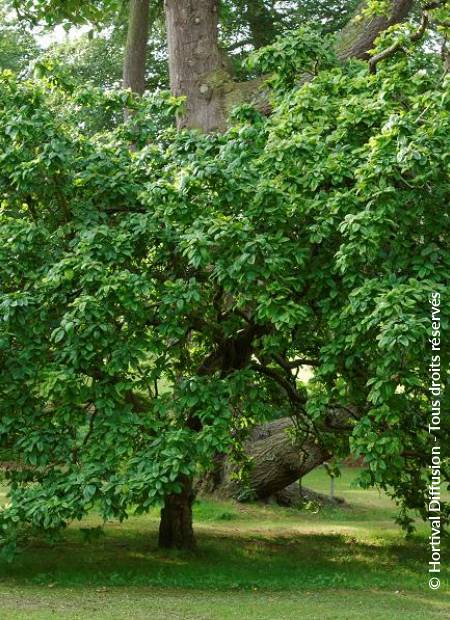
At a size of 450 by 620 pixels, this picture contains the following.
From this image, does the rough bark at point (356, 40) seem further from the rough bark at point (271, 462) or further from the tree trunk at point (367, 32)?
the rough bark at point (271, 462)

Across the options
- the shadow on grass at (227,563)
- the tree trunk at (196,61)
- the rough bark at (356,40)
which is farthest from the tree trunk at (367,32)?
the shadow on grass at (227,563)

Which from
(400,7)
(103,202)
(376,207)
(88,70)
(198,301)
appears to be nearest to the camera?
(376,207)

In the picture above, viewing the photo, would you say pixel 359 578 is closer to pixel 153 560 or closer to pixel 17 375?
pixel 153 560

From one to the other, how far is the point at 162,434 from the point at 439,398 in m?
2.93

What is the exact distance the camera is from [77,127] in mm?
12125

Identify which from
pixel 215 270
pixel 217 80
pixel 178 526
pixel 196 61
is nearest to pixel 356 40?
pixel 217 80

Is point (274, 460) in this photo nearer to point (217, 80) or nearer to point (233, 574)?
point (233, 574)

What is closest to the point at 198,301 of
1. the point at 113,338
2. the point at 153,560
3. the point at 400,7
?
the point at 113,338

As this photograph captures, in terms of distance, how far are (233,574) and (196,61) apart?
7907 mm

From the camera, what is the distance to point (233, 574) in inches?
481

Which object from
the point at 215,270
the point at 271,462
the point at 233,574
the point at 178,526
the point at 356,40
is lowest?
the point at 233,574

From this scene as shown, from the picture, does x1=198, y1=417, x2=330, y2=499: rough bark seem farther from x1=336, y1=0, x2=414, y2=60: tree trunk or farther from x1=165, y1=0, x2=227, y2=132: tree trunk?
x1=336, y1=0, x2=414, y2=60: tree trunk

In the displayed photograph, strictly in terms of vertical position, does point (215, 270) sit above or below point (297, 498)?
above

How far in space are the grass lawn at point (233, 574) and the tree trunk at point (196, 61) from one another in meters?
6.38
